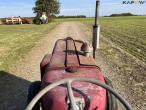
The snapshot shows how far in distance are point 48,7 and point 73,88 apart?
240 ft

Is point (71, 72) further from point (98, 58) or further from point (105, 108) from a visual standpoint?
point (98, 58)

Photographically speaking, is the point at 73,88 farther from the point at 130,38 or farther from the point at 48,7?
the point at 48,7

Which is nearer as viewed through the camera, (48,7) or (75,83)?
(75,83)

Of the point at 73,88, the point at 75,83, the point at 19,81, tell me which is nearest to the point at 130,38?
the point at 19,81

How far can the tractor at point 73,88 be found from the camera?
9.43ft

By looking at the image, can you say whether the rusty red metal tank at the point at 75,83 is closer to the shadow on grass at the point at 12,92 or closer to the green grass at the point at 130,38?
the shadow on grass at the point at 12,92

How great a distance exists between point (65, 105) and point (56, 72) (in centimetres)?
65

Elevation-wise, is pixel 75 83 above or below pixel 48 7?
above

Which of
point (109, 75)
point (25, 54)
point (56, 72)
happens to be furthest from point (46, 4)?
point (56, 72)

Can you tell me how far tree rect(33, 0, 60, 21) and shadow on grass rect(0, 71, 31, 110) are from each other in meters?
67.3

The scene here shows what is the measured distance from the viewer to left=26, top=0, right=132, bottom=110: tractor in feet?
9.43

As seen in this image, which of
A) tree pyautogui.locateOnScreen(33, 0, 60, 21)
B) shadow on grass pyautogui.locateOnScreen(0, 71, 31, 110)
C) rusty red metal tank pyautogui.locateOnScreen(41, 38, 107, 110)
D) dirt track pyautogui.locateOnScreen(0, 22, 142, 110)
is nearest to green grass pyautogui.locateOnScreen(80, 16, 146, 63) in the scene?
dirt track pyautogui.locateOnScreen(0, 22, 142, 110)

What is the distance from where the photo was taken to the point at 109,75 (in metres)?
8.57

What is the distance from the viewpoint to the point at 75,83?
10.9 ft
